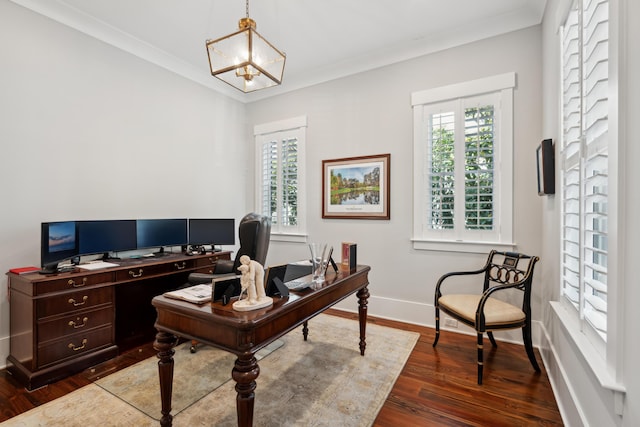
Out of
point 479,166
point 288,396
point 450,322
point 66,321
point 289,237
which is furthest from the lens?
point 289,237

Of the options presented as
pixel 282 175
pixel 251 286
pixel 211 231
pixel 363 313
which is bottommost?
pixel 363 313

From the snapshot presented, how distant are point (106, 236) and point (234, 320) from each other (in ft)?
8.16

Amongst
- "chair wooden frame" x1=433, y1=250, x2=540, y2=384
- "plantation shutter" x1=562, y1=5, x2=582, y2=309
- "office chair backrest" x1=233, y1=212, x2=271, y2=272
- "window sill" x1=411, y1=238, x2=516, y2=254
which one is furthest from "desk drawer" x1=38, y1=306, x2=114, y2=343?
"plantation shutter" x1=562, y1=5, x2=582, y2=309

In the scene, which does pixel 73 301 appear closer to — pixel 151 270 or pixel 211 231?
pixel 151 270

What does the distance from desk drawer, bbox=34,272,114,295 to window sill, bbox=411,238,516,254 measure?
3206mm

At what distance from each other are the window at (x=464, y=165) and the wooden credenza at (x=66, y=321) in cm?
311

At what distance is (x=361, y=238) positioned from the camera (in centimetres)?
398

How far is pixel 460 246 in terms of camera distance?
331 centimetres

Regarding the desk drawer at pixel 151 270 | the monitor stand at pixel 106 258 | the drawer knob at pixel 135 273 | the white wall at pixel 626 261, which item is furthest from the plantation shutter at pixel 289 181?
the white wall at pixel 626 261

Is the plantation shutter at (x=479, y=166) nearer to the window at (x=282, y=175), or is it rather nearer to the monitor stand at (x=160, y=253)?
the window at (x=282, y=175)

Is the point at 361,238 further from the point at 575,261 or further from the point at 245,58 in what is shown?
the point at 245,58

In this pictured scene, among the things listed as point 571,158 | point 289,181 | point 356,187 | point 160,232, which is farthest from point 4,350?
point 571,158

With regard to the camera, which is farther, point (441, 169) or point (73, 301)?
point (441, 169)

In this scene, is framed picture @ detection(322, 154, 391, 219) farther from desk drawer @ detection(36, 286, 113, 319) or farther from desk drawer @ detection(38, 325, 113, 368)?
desk drawer @ detection(38, 325, 113, 368)
